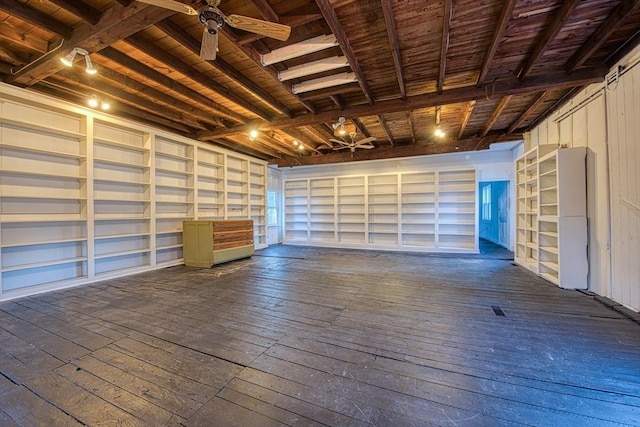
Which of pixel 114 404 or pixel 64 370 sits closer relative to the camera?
pixel 114 404

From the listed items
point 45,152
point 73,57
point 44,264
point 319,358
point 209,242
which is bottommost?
point 319,358

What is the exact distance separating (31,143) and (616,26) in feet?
23.5

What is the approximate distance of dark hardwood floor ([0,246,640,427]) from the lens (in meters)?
1.49

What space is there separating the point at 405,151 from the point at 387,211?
1876 millimetres

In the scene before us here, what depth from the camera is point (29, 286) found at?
12.3 ft

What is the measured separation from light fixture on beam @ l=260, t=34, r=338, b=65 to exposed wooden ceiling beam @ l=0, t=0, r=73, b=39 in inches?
77.3

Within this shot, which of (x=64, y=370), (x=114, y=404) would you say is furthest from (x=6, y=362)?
(x=114, y=404)

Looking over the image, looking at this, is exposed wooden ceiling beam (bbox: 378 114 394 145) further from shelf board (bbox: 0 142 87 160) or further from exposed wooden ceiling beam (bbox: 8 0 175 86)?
shelf board (bbox: 0 142 87 160)

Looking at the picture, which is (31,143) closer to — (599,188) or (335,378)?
(335,378)

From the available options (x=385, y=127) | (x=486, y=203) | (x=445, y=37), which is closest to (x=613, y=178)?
(x=445, y=37)

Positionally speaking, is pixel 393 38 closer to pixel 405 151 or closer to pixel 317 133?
pixel 317 133

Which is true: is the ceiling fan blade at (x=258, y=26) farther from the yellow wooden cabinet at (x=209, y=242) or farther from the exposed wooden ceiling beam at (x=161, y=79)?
the yellow wooden cabinet at (x=209, y=242)

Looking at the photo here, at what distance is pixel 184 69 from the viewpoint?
334 cm

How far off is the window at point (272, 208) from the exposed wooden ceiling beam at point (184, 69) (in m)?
4.90
